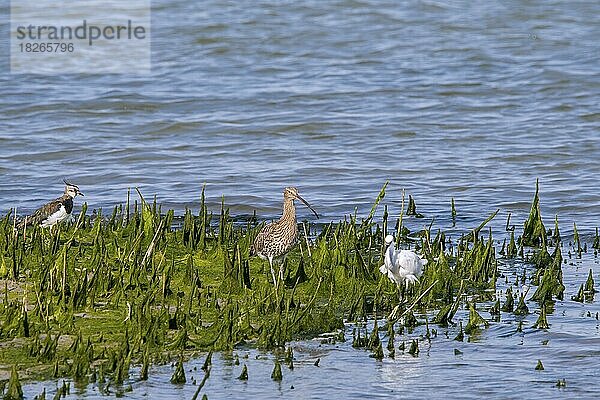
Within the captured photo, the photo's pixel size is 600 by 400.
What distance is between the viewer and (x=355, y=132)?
18047mm

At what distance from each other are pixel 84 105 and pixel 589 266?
40.6 ft

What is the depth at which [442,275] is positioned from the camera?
28.8ft

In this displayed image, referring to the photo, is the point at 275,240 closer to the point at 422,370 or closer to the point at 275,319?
the point at 275,319

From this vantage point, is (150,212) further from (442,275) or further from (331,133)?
(331,133)

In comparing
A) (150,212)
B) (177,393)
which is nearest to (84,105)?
(150,212)

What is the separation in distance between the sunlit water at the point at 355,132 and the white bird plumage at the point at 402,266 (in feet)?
1.85

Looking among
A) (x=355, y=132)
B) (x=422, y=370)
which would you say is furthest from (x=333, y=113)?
(x=422, y=370)

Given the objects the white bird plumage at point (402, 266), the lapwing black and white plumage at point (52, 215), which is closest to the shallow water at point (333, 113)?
the lapwing black and white plumage at point (52, 215)

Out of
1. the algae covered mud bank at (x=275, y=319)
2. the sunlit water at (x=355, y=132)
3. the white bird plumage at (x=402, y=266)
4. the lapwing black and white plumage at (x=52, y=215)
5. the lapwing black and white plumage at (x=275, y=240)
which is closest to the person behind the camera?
the algae covered mud bank at (x=275, y=319)

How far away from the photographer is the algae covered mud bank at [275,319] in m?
6.89

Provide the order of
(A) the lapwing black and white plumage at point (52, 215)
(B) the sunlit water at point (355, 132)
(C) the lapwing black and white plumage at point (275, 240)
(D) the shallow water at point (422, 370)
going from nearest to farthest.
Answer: (D) the shallow water at point (422, 370) → (B) the sunlit water at point (355, 132) → (C) the lapwing black and white plumage at point (275, 240) → (A) the lapwing black and white plumage at point (52, 215)

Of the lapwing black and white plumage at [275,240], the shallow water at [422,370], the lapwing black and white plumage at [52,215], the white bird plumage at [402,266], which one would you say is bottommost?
the shallow water at [422,370]

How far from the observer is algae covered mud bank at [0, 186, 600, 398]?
6887 mm

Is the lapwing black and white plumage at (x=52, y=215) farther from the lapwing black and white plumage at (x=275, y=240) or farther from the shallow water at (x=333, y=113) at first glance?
the shallow water at (x=333, y=113)
